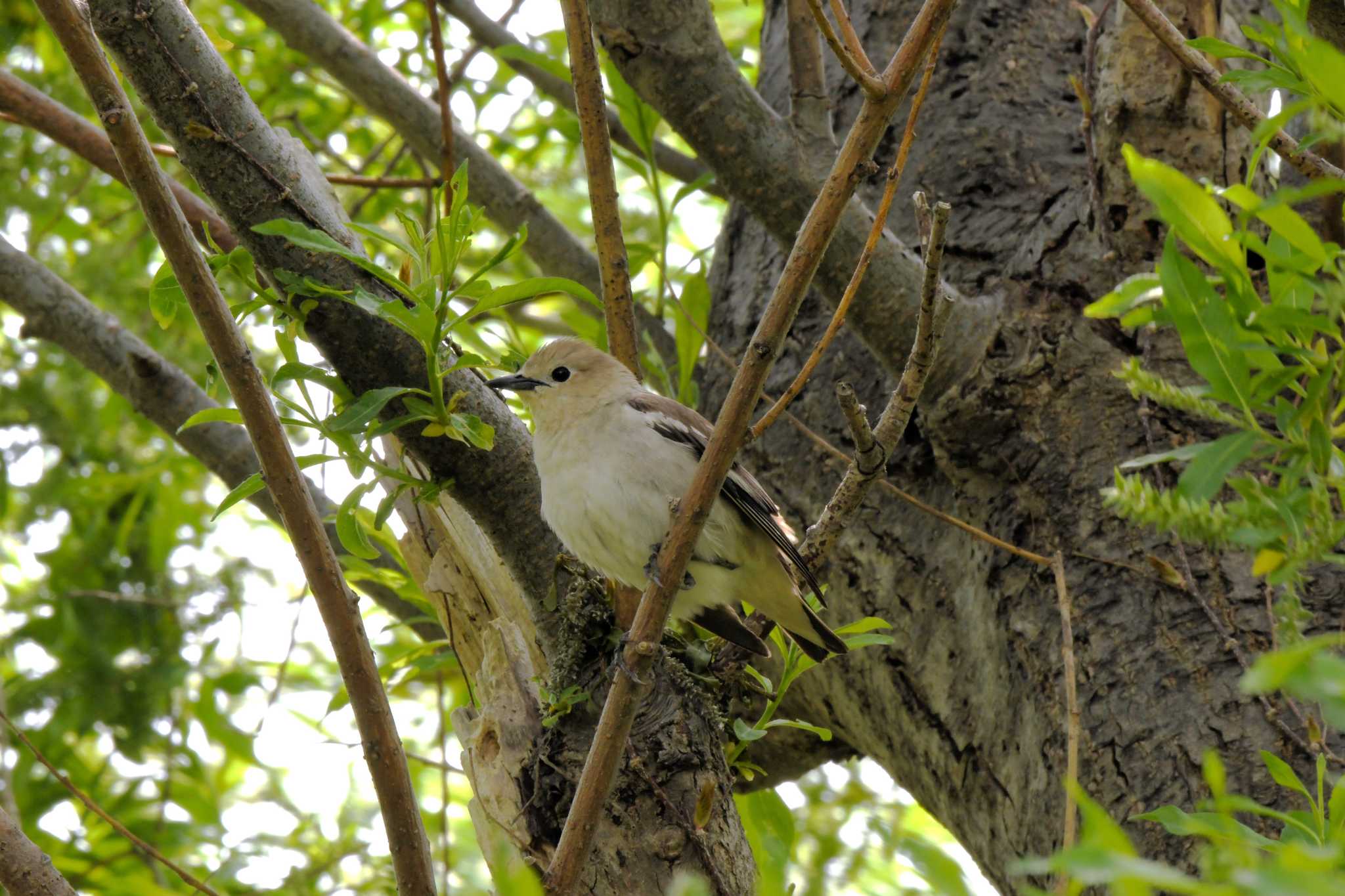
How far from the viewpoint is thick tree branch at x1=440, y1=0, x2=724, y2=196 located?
17.0 feet

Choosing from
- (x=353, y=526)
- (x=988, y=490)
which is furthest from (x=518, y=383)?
(x=988, y=490)

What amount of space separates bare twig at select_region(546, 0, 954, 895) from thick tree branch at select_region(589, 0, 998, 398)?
3.76 ft

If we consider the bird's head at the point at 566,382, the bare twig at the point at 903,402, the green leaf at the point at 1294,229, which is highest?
the bird's head at the point at 566,382

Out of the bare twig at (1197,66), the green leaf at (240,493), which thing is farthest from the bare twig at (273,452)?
the bare twig at (1197,66)

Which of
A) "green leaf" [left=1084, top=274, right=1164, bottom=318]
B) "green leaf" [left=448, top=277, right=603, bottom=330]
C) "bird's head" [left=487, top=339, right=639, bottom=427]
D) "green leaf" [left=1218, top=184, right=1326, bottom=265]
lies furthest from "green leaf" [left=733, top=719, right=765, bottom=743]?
"green leaf" [left=1218, top=184, right=1326, bottom=265]

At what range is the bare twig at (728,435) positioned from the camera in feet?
7.06

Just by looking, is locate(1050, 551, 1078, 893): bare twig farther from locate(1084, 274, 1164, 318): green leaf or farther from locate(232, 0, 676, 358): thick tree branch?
locate(232, 0, 676, 358): thick tree branch

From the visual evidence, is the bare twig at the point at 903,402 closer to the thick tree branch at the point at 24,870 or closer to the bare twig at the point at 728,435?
the bare twig at the point at 728,435

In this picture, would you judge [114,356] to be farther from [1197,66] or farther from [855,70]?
[1197,66]

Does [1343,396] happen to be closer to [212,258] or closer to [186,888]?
[212,258]

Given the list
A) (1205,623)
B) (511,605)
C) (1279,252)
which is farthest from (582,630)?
(1279,252)

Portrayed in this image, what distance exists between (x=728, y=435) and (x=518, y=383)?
2121 millimetres

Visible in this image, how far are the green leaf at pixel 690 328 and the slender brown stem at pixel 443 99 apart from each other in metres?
0.88

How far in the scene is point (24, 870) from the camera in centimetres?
229
